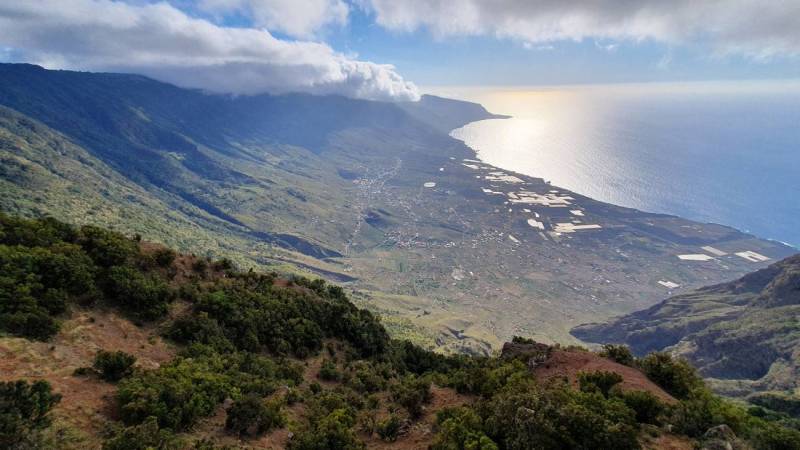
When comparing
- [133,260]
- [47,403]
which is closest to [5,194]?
[133,260]

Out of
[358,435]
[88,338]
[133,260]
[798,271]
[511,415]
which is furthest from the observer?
[798,271]

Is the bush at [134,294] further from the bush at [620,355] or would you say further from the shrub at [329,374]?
the bush at [620,355]

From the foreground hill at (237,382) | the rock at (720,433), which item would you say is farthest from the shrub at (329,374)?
the rock at (720,433)

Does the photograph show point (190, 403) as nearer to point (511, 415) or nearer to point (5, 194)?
point (511, 415)

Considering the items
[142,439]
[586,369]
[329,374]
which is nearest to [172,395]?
[142,439]

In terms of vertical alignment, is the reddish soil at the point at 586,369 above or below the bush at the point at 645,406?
below

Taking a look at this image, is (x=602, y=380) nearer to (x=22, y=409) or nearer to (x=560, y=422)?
(x=560, y=422)
